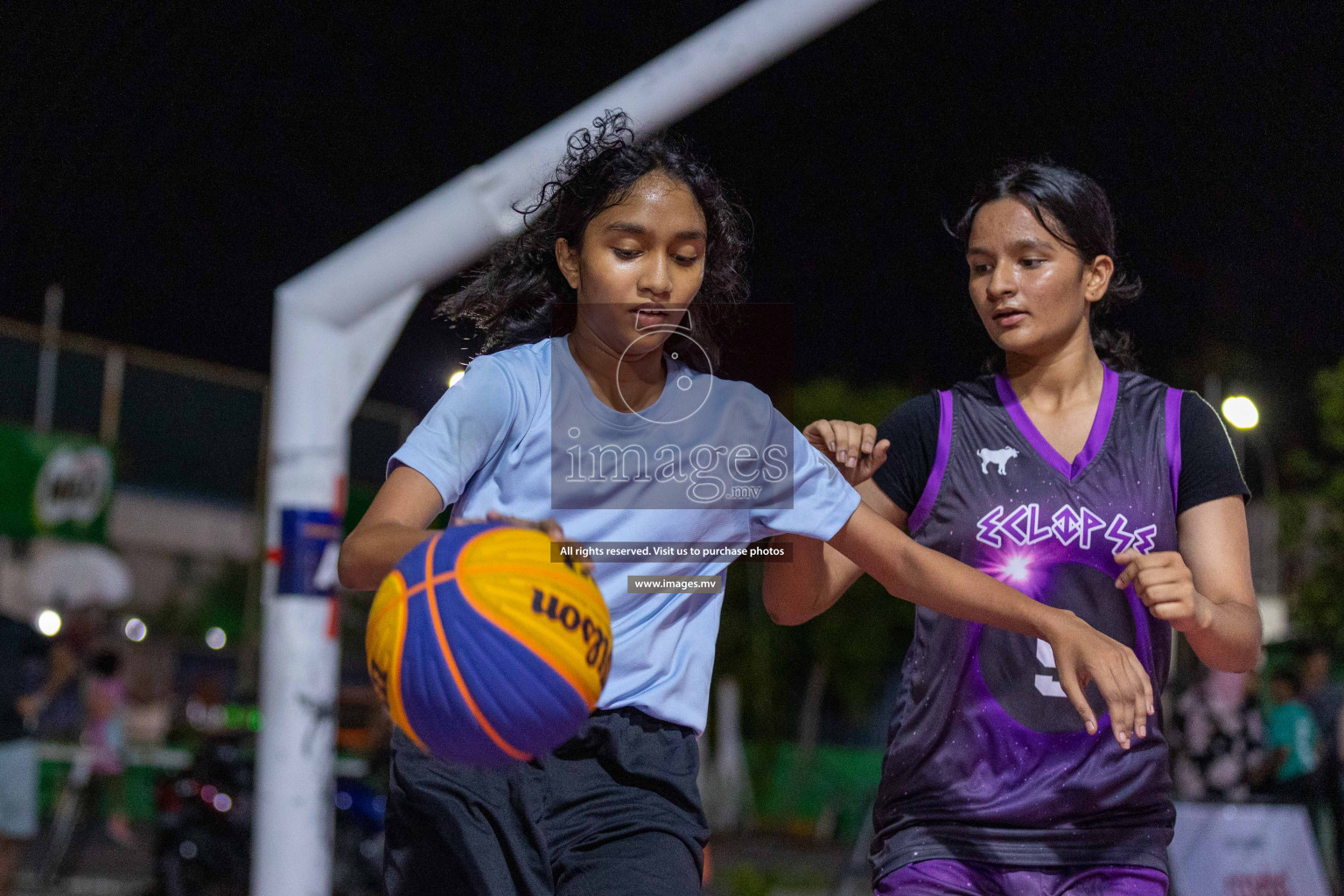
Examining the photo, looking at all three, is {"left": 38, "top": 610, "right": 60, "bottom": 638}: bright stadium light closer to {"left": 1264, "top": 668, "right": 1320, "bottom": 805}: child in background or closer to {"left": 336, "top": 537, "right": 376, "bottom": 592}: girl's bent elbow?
{"left": 1264, "top": 668, "right": 1320, "bottom": 805}: child in background

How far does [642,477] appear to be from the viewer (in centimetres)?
286

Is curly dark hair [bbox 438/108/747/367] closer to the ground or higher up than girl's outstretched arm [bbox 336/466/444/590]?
higher up

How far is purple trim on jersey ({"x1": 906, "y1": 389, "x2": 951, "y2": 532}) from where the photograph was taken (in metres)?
3.18

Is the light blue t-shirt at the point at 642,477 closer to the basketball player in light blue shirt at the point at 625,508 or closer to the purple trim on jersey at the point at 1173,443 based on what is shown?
the basketball player in light blue shirt at the point at 625,508

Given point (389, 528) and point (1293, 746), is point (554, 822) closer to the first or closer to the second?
point (389, 528)

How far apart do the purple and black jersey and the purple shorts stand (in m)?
0.02

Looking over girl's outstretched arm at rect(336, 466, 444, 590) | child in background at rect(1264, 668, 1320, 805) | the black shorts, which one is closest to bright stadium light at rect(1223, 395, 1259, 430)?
child in background at rect(1264, 668, 1320, 805)

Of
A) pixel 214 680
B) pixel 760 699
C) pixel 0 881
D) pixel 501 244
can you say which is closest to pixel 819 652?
pixel 760 699

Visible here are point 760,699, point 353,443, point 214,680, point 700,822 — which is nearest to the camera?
point 700,822

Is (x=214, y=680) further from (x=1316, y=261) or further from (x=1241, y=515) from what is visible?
(x=1241, y=515)

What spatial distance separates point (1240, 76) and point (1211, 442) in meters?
3.60

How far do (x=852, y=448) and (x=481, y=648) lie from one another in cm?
112

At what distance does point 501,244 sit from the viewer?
11.5 ft

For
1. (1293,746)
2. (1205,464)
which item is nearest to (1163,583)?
(1205,464)
